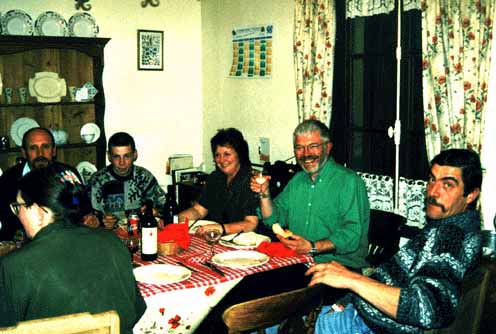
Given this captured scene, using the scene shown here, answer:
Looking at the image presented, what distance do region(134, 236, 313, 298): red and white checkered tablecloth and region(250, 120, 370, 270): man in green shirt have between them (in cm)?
35

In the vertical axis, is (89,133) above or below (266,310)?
above

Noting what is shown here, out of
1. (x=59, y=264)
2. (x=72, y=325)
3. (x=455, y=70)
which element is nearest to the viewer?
(x=72, y=325)

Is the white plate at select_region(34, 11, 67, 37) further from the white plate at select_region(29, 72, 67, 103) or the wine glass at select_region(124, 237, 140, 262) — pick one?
the wine glass at select_region(124, 237, 140, 262)

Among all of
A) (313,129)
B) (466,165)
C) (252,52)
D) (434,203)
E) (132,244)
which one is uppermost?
(252,52)

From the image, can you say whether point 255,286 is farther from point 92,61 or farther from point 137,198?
point 92,61

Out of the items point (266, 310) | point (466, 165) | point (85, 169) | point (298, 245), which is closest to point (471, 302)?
point (466, 165)

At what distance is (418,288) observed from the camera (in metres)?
1.97

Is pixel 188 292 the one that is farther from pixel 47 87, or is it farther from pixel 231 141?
pixel 47 87

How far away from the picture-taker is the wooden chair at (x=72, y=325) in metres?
1.56

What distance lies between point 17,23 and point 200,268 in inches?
130

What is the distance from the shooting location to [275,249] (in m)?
2.85

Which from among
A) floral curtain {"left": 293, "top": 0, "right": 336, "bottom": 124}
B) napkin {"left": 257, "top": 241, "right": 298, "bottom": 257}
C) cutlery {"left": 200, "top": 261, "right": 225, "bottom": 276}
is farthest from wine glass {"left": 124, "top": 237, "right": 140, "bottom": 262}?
floral curtain {"left": 293, "top": 0, "right": 336, "bottom": 124}

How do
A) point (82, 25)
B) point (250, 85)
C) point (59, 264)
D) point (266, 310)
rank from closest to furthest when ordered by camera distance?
point (59, 264), point (266, 310), point (82, 25), point (250, 85)

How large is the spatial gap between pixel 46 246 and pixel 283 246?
138 centimetres
